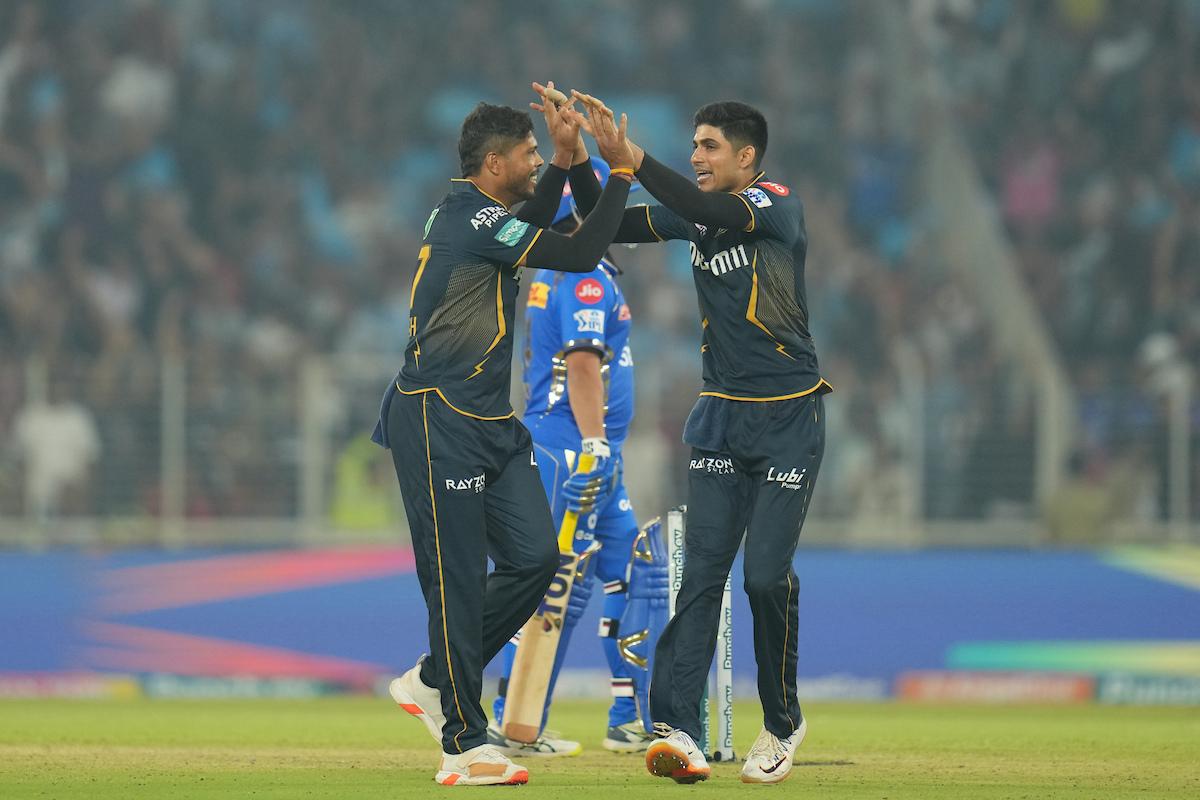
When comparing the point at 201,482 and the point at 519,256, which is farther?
the point at 201,482

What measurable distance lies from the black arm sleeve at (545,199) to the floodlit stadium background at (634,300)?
594 cm

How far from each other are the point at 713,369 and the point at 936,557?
598cm

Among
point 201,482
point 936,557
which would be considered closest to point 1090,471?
point 936,557

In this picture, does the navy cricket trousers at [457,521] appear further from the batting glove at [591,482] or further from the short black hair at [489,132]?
the batting glove at [591,482]

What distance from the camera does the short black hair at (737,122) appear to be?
22.3ft

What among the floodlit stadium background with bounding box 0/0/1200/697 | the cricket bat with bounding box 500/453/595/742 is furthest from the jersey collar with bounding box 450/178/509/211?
the floodlit stadium background with bounding box 0/0/1200/697

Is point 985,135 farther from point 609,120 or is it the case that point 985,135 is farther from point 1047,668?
point 609,120

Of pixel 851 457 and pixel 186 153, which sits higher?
pixel 186 153

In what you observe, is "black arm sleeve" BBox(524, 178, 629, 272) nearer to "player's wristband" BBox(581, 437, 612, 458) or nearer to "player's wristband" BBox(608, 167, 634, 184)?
"player's wristband" BBox(608, 167, 634, 184)

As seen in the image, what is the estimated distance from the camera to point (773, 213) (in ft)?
21.9

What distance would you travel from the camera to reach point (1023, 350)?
18750mm

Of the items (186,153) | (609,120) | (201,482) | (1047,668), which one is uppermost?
(186,153)

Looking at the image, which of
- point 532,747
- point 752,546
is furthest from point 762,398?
point 532,747

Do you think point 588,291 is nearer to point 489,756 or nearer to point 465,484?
point 465,484
